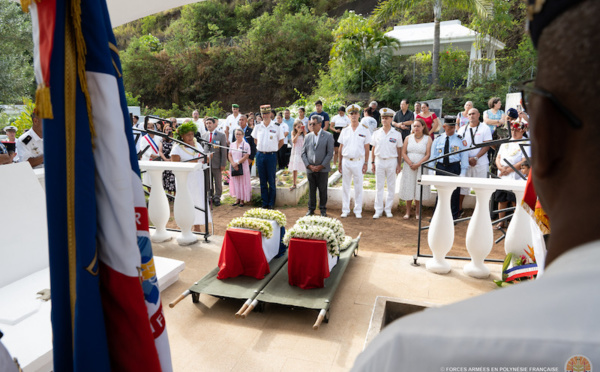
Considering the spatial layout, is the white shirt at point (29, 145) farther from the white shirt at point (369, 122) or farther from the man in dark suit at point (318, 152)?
the white shirt at point (369, 122)

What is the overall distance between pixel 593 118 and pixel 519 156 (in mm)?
6489

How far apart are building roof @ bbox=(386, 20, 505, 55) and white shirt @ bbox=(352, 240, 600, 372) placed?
69.7 feet

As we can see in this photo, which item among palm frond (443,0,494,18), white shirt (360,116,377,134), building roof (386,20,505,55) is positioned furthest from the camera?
building roof (386,20,505,55)

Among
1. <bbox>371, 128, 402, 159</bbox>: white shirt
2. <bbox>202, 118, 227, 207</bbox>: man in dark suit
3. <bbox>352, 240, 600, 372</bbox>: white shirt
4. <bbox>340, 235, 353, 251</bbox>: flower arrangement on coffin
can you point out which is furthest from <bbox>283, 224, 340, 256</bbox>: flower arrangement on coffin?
<bbox>202, 118, 227, 207</bbox>: man in dark suit

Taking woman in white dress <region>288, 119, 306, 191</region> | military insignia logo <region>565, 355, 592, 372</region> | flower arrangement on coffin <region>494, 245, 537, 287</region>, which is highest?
military insignia logo <region>565, 355, 592, 372</region>

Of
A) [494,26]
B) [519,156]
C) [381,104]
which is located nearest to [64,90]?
[519,156]

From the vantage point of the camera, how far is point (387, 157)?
26.7 feet

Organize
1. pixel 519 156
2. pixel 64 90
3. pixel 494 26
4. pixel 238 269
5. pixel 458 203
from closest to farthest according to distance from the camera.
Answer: pixel 64 90 < pixel 238 269 < pixel 519 156 < pixel 458 203 < pixel 494 26

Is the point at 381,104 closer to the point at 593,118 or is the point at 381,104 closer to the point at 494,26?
the point at 494,26

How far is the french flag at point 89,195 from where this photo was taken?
3.81 feet

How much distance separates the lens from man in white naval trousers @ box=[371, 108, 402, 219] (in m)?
8.02

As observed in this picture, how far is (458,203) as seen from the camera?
773 centimetres

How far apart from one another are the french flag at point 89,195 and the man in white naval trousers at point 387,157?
7093 millimetres

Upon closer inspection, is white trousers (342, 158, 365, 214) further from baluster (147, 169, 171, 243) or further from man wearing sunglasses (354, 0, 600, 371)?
man wearing sunglasses (354, 0, 600, 371)
